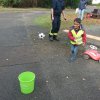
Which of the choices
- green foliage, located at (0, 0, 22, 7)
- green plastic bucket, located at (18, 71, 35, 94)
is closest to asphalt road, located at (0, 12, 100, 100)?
green plastic bucket, located at (18, 71, 35, 94)

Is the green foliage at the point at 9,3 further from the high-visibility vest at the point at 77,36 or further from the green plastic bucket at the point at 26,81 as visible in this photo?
the green plastic bucket at the point at 26,81

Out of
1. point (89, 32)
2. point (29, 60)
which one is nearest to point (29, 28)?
point (89, 32)

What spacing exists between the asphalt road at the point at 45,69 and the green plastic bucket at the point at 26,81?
0.14 m

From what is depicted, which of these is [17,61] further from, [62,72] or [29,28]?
[29,28]

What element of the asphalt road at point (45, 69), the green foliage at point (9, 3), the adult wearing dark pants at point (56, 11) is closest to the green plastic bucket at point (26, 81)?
the asphalt road at point (45, 69)

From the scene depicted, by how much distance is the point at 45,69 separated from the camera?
6.53 meters

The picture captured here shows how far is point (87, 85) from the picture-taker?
5770 mm

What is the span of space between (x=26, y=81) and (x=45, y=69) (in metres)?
1.59

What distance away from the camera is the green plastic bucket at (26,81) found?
503cm

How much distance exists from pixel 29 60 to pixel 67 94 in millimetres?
2158

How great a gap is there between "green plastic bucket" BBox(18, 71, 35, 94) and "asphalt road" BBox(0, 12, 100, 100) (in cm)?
14

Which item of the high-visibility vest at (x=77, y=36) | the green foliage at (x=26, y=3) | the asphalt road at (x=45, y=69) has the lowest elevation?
the asphalt road at (x=45, y=69)

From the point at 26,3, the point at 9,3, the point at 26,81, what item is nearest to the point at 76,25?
the point at 26,81

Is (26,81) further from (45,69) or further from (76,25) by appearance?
(76,25)
